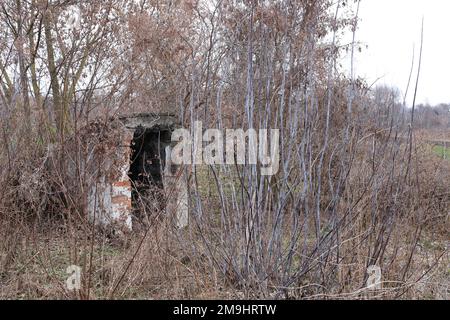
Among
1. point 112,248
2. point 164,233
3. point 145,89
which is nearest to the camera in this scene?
point 164,233

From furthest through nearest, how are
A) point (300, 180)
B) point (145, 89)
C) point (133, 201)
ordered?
point (145, 89) < point (133, 201) < point (300, 180)

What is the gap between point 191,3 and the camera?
22.9 ft

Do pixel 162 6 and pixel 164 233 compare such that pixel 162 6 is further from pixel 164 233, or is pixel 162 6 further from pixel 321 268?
pixel 321 268

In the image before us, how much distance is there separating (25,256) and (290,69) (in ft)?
12.1

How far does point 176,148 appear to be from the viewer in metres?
6.67

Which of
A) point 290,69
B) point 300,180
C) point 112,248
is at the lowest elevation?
point 112,248

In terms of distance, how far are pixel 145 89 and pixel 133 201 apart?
207cm

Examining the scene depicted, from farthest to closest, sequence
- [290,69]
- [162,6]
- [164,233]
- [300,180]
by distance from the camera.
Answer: [162,6]
[164,233]
[290,69]
[300,180]

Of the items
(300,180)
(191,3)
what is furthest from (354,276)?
(191,3)

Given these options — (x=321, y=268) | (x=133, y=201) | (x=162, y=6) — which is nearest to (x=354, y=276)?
(x=321, y=268)

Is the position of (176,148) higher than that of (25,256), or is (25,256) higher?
(176,148)
